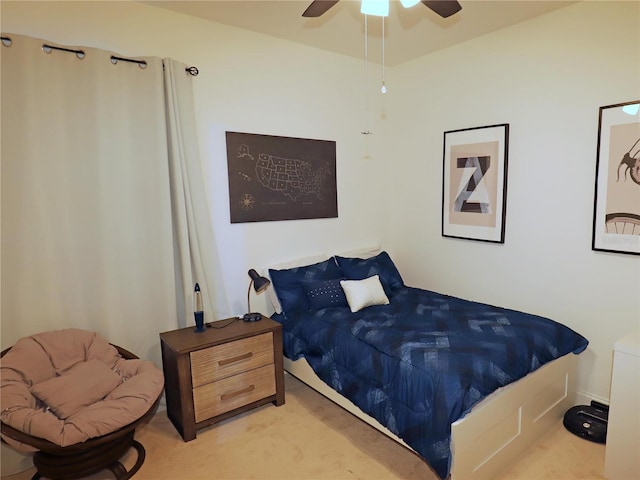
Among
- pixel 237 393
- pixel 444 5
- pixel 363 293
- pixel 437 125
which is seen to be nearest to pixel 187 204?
pixel 237 393

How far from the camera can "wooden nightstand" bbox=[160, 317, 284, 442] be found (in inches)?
90.9

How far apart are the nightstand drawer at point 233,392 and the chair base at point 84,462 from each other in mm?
423

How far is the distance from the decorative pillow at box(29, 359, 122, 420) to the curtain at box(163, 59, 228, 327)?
670 mm

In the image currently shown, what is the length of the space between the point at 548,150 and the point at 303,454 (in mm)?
2542

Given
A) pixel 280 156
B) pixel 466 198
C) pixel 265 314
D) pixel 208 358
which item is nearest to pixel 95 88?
pixel 280 156

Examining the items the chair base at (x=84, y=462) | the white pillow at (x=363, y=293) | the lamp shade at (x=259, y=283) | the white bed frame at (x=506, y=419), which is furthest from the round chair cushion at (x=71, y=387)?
the white pillow at (x=363, y=293)

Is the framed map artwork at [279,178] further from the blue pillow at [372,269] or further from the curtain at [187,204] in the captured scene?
the blue pillow at [372,269]

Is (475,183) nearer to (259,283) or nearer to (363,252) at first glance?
(363,252)

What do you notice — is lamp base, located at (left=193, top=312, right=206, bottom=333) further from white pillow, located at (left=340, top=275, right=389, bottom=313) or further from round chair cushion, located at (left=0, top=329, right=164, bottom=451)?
white pillow, located at (left=340, top=275, right=389, bottom=313)

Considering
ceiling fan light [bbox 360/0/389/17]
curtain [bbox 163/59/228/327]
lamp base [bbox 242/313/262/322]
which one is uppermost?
ceiling fan light [bbox 360/0/389/17]

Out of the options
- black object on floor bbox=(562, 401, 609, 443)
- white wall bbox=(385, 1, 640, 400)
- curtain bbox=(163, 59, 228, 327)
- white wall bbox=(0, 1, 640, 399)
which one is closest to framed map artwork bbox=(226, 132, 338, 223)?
white wall bbox=(0, 1, 640, 399)

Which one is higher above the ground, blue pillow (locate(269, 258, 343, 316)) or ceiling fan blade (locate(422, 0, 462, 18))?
ceiling fan blade (locate(422, 0, 462, 18))

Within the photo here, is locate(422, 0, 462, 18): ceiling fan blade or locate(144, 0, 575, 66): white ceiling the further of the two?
locate(144, 0, 575, 66): white ceiling

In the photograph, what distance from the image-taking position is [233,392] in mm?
2490
